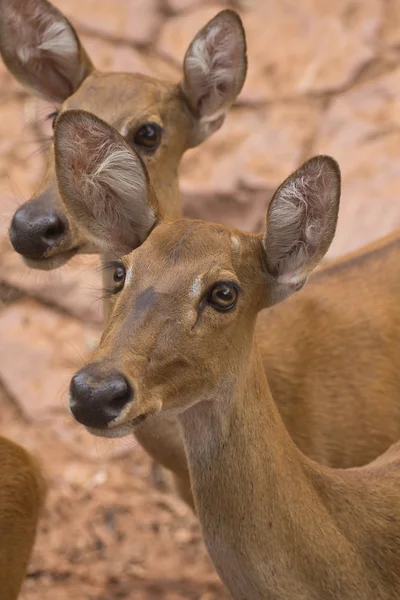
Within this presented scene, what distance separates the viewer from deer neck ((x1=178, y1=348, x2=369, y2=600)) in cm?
320

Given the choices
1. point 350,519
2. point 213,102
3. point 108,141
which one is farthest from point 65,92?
point 350,519

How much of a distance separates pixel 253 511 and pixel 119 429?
1.92ft

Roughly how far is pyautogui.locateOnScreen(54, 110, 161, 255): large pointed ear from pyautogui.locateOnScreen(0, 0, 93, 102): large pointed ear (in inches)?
56.6

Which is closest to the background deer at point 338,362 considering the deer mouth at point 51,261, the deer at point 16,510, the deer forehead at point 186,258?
the deer at point 16,510

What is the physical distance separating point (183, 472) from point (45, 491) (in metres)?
0.54

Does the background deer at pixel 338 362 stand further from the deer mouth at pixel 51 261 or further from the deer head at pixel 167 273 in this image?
the deer head at pixel 167 273

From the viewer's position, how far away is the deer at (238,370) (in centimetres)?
304

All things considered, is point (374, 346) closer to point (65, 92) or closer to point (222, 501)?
point (222, 501)

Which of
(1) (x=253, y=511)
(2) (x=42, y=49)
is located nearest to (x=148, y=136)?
(2) (x=42, y=49)

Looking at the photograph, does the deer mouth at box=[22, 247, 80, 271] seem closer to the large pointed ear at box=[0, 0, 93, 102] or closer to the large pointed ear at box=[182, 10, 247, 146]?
the large pointed ear at box=[182, 10, 247, 146]

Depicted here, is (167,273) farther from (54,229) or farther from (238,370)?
(54,229)

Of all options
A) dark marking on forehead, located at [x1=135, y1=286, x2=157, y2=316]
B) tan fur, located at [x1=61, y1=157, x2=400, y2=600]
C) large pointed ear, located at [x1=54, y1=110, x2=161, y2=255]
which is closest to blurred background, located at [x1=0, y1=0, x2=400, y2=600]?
tan fur, located at [x1=61, y1=157, x2=400, y2=600]

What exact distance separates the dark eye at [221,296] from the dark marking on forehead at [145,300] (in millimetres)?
169

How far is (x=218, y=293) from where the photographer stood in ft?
10.0
